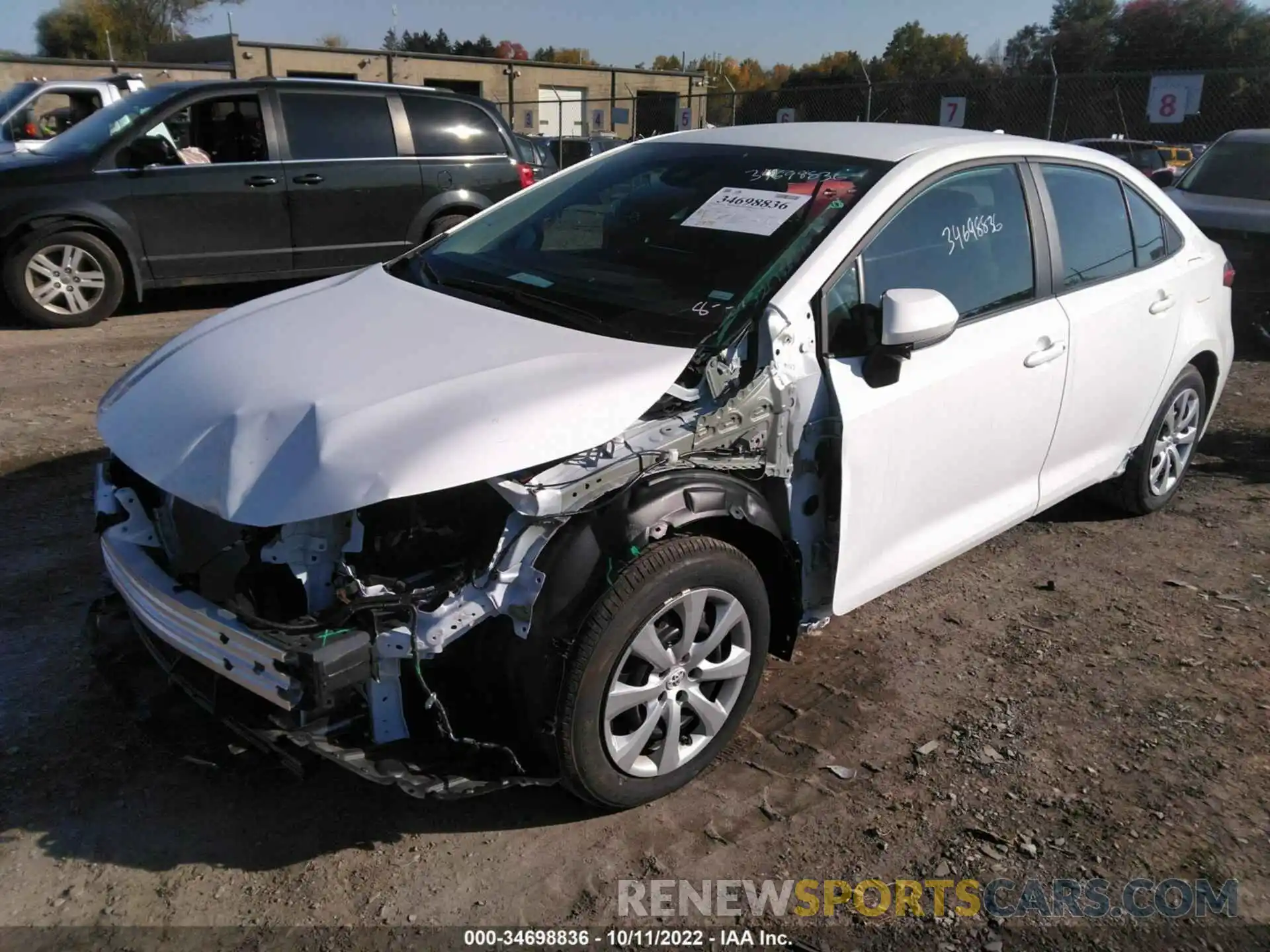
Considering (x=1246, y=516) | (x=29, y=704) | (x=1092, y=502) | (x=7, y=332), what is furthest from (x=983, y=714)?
(x=7, y=332)

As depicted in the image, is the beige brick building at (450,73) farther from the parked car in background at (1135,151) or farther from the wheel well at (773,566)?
the wheel well at (773,566)

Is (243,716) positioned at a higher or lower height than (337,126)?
lower

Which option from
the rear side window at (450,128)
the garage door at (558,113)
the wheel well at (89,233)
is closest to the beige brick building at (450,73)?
the garage door at (558,113)

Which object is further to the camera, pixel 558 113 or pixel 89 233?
pixel 558 113

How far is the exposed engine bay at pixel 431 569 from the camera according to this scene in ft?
7.79

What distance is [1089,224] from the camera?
4070mm

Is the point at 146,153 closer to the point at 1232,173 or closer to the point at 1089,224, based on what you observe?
the point at 1089,224

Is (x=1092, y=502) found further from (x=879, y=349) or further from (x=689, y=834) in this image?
(x=689, y=834)

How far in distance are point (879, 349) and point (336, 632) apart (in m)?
1.79

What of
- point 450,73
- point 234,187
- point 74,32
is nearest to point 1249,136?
point 234,187

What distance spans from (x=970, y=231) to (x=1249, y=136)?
784cm

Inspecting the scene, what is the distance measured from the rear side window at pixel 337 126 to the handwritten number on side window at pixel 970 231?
6675mm
